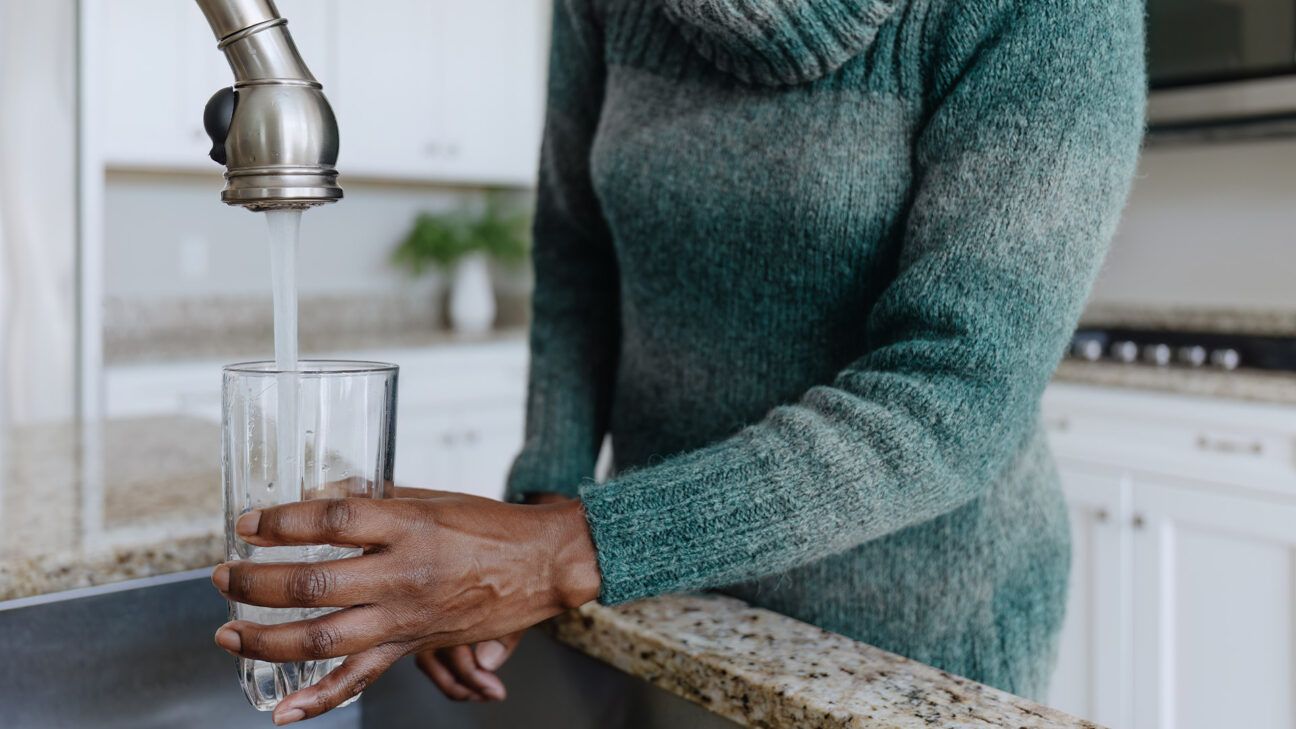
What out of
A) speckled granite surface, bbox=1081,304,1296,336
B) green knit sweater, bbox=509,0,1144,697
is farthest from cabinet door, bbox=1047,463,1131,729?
green knit sweater, bbox=509,0,1144,697

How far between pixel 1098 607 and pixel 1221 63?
104 cm

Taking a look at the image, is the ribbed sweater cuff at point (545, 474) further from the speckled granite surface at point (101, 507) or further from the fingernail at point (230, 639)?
the fingernail at point (230, 639)

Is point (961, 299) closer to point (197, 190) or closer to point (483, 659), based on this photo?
point (483, 659)

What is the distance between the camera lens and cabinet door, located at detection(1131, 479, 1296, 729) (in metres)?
1.77

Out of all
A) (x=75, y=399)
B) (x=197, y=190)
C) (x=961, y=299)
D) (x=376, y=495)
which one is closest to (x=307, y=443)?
(x=376, y=495)

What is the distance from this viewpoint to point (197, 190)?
3.08 metres

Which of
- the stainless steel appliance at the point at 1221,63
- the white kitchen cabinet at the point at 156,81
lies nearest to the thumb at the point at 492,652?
the stainless steel appliance at the point at 1221,63

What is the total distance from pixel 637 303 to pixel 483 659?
308 mm

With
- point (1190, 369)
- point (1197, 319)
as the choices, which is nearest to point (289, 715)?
point (1190, 369)

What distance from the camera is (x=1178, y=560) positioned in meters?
1.89

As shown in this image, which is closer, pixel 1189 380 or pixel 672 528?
pixel 672 528

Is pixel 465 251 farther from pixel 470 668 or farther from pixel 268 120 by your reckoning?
pixel 268 120

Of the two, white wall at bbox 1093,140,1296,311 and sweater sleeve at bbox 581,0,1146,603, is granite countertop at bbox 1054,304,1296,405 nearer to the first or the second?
white wall at bbox 1093,140,1296,311

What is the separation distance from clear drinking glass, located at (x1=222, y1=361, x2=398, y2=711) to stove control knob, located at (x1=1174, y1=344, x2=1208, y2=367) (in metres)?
1.86
